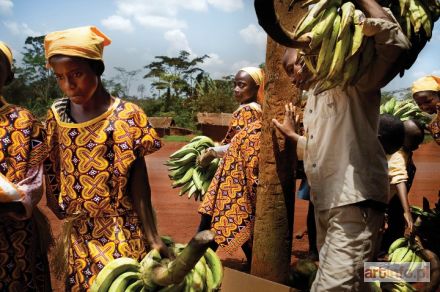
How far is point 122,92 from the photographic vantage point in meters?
33.2

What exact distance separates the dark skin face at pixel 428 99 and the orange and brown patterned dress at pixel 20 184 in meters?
3.83

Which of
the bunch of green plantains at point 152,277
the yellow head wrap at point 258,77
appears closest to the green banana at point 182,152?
the yellow head wrap at point 258,77

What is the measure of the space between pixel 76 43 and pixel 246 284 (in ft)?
5.59

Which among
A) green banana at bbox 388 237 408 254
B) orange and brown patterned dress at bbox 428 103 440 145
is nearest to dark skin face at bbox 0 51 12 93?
green banana at bbox 388 237 408 254

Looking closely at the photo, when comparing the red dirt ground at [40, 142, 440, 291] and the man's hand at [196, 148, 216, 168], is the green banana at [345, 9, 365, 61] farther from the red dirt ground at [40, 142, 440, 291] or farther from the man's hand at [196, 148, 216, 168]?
the red dirt ground at [40, 142, 440, 291]

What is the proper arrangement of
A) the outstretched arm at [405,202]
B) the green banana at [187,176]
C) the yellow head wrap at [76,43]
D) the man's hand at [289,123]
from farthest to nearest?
the green banana at [187,176]
the outstretched arm at [405,202]
the man's hand at [289,123]
the yellow head wrap at [76,43]

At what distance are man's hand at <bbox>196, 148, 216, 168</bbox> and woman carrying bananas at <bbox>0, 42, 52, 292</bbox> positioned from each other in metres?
2.39

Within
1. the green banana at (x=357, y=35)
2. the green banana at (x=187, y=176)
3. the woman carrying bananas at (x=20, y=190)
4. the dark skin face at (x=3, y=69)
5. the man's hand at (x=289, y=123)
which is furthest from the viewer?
the green banana at (x=187, y=176)

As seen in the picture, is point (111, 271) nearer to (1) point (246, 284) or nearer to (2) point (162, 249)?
(2) point (162, 249)

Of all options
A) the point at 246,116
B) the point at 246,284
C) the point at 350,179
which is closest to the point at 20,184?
the point at 246,284

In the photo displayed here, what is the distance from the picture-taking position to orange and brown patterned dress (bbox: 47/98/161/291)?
2.68m

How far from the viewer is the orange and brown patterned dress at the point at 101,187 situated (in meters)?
2.68

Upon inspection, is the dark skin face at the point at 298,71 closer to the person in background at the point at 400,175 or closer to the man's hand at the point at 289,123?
the man's hand at the point at 289,123

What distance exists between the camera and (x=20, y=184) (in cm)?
281
